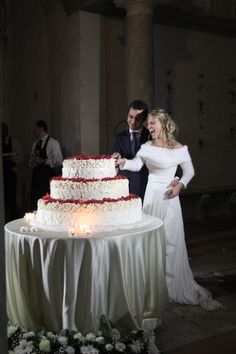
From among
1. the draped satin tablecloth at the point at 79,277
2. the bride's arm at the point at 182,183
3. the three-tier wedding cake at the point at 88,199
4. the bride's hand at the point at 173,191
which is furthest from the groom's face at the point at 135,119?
the draped satin tablecloth at the point at 79,277

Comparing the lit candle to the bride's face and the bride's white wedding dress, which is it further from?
the bride's face

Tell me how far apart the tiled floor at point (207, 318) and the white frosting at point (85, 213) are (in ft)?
3.44

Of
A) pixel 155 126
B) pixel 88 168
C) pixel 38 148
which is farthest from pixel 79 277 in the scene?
pixel 38 148

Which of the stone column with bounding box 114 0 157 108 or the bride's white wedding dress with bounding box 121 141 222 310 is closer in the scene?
the bride's white wedding dress with bounding box 121 141 222 310

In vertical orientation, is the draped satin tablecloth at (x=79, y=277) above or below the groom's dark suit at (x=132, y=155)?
below

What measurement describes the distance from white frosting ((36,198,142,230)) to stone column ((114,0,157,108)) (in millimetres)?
4593

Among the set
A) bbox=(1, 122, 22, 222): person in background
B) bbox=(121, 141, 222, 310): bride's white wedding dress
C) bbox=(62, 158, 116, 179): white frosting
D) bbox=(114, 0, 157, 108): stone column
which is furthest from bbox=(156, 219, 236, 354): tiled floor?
bbox=(1, 122, 22, 222): person in background

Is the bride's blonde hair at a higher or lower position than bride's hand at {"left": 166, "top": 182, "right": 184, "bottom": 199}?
higher

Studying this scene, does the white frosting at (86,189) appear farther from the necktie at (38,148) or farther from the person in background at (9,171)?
the person in background at (9,171)

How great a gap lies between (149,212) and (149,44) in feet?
14.4

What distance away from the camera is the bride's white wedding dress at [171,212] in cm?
432

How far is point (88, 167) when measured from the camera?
12.2 feet

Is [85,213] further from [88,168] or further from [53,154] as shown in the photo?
[53,154]

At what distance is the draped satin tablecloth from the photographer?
325 cm
